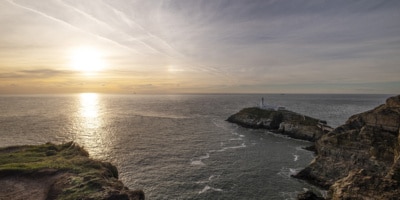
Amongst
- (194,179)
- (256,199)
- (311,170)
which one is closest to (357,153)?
(311,170)

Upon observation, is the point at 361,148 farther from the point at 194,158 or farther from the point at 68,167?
the point at 68,167

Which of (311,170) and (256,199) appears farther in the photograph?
Answer: (311,170)

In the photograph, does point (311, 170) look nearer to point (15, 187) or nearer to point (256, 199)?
point (256, 199)

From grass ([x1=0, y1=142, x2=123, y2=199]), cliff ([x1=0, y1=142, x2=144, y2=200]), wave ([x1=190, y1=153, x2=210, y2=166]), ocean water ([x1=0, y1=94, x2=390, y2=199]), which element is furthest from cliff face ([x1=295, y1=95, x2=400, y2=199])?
grass ([x1=0, y1=142, x2=123, y2=199])

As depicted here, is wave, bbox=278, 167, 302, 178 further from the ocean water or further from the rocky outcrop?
the rocky outcrop

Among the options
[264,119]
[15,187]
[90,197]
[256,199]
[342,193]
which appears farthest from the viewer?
[264,119]

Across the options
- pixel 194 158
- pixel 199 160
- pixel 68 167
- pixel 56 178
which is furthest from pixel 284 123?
pixel 56 178

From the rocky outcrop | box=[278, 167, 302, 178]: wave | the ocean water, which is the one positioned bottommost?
box=[278, 167, 302, 178]: wave

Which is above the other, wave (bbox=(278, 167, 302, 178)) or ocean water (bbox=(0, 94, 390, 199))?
ocean water (bbox=(0, 94, 390, 199))
